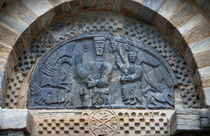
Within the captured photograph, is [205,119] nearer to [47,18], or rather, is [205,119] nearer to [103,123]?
[103,123]

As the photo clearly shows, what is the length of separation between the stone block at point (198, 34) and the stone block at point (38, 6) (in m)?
2.36

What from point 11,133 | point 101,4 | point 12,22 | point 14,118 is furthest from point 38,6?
point 11,133

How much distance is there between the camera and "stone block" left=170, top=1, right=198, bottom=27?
5.95 meters

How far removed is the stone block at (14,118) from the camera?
5.20 meters

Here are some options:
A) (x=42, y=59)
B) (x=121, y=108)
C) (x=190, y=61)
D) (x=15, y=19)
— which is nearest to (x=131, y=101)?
(x=121, y=108)

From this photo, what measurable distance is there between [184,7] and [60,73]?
2.36m

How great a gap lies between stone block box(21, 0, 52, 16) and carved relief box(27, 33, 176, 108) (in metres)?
0.64

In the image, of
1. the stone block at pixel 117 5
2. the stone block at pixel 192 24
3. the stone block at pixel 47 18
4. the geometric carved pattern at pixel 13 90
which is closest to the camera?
the geometric carved pattern at pixel 13 90

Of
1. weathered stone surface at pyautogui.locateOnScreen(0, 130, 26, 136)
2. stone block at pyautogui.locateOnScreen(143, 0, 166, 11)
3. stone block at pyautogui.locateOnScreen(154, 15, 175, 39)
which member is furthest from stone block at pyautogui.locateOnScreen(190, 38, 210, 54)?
weathered stone surface at pyautogui.locateOnScreen(0, 130, 26, 136)

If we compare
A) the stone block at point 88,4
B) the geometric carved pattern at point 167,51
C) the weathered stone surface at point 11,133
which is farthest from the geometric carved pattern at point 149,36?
the weathered stone surface at point 11,133

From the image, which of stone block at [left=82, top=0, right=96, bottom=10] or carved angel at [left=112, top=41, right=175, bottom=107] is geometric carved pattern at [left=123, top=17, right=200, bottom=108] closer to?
carved angel at [left=112, top=41, right=175, bottom=107]

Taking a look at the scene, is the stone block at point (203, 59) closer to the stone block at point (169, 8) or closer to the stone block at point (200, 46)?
the stone block at point (200, 46)

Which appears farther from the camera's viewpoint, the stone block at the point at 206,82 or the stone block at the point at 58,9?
the stone block at the point at 58,9

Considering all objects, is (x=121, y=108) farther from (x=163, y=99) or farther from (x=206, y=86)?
(x=206, y=86)
